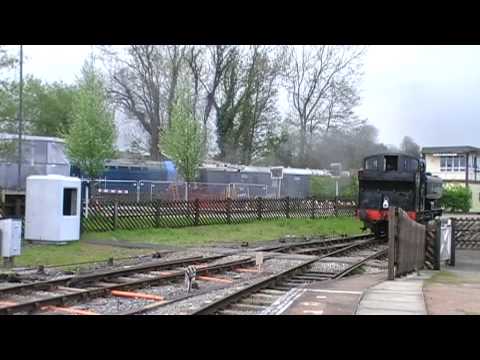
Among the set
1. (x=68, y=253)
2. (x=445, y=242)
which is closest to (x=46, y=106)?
(x=68, y=253)

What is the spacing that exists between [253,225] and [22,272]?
16.2 metres

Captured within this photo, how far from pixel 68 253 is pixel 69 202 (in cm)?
272

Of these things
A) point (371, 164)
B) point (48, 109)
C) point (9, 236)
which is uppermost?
point (48, 109)

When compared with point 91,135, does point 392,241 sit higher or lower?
lower

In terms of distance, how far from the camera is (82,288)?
10305 mm

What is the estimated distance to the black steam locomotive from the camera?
22422 mm

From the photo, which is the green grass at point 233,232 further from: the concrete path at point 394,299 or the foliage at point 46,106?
the foliage at point 46,106

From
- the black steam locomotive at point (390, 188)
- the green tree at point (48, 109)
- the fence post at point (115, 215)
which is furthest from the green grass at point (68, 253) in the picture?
the green tree at point (48, 109)

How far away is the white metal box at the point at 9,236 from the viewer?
1302 cm

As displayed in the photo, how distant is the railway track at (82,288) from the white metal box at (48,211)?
5235 mm

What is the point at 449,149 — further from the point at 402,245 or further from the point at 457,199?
the point at 402,245
